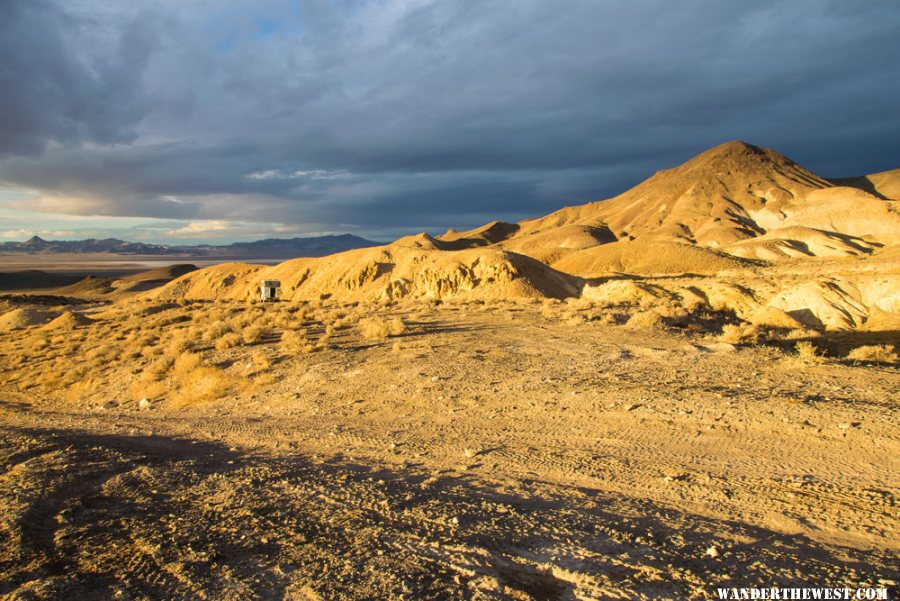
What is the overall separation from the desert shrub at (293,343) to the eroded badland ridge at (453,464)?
10 cm

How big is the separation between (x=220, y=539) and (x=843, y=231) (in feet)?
386

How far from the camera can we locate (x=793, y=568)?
158 inches

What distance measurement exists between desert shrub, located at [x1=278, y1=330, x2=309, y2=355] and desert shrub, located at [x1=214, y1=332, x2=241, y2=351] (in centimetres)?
185

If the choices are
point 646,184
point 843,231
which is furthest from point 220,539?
point 646,184

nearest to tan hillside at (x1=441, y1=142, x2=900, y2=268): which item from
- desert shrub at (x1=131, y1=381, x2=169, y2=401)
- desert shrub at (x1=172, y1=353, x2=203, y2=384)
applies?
desert shrub at (x1=172, y1=353, x2=203, y2=384)

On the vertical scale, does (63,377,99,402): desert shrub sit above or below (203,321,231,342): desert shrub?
below

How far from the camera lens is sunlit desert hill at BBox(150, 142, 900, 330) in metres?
26.5

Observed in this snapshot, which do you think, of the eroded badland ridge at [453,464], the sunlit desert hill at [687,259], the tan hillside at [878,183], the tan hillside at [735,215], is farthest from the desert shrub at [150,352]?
the tan hillside at [878,183]

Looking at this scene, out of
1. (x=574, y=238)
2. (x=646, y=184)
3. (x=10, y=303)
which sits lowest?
(x=10, y=303)

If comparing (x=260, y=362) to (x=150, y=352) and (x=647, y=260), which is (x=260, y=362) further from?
(x=647, y=260)

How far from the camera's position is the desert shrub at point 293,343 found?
15664mm

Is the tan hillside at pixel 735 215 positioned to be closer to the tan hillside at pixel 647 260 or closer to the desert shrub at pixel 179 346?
the tan hillside at pixel 647 260

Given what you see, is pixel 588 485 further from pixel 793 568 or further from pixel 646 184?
pixel 646 184

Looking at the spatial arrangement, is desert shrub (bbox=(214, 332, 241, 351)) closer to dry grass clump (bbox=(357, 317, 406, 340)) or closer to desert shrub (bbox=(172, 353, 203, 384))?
desert shrub (bbox=(172, 353, 203, 384))
